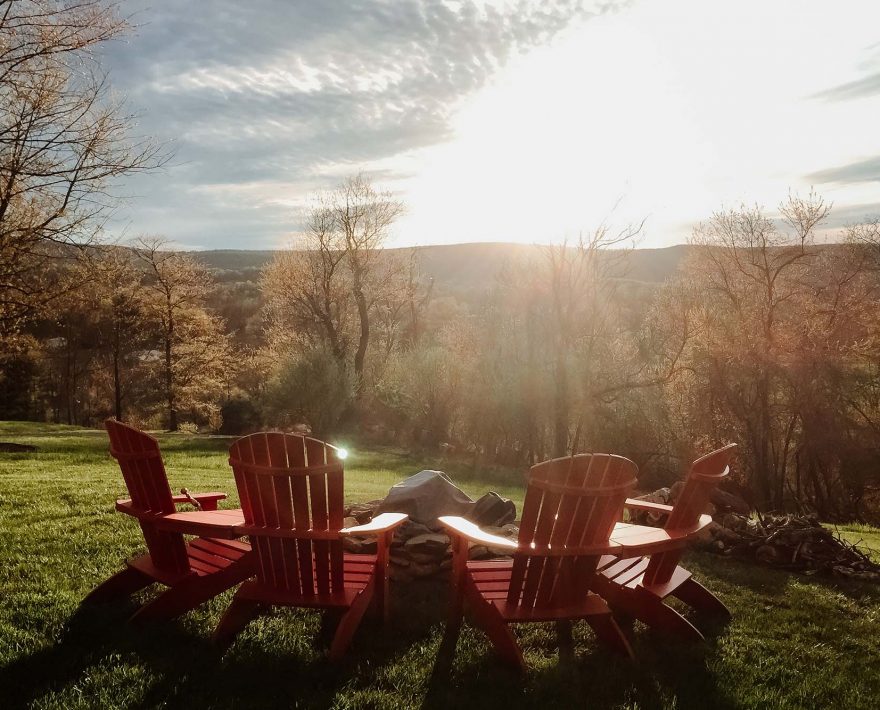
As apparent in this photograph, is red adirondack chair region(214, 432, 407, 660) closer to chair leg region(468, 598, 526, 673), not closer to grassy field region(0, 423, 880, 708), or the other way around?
grassy field region(0, 423, 880, 708)

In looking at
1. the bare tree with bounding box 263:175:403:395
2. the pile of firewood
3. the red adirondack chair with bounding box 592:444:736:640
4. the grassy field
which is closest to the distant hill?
the bare tree with bounding box 263:175:403:395

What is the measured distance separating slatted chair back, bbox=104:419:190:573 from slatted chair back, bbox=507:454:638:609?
2042 mm

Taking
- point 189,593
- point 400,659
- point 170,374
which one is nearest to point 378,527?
point 400,659

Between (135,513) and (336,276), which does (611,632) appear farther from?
(336,276)

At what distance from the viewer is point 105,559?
203 inches

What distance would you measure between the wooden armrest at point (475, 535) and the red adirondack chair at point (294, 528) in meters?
0.36

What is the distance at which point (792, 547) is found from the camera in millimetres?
6188

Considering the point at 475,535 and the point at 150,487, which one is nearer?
the point at 475,535

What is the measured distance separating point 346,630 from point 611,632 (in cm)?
145

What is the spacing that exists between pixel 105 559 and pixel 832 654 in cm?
520

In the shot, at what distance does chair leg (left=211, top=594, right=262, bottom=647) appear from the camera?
139 inches

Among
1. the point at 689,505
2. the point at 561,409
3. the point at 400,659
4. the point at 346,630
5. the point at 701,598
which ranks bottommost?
the point at 561,409

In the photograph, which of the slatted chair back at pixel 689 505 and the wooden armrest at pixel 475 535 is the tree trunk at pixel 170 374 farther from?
the slatted chair back at pixel 689 505

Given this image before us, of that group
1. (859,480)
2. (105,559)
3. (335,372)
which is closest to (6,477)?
(105,559)
